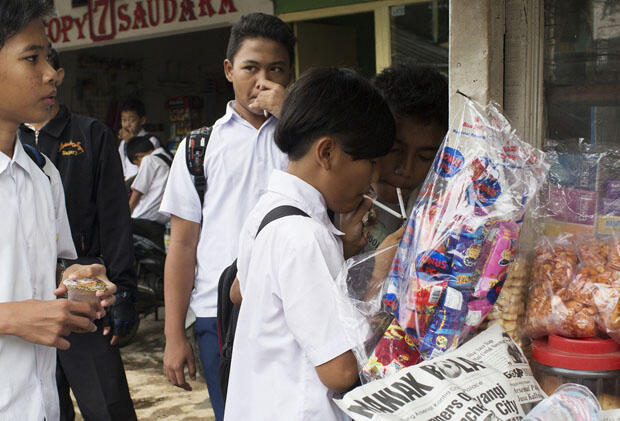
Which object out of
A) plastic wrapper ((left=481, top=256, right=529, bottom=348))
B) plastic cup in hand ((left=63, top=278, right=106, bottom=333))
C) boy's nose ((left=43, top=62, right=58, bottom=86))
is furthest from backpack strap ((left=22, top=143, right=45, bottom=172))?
plastic wrapper ((left=481, top=256, right=529, bottom=348))

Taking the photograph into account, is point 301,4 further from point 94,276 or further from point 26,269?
point 26,269

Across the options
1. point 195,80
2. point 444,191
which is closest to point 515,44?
point 444,191

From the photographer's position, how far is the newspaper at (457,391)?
1.01 metres

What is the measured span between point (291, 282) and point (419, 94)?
2.62 feet

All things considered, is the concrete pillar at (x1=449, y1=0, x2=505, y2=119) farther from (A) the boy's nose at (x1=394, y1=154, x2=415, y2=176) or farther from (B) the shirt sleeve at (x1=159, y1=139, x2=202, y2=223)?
(B) the shirt sleeve at (x1=159, y1=139, x2=202, y2=223)

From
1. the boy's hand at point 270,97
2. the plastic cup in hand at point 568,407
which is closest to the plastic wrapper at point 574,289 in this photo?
the plastic cup in hand at point 568,407

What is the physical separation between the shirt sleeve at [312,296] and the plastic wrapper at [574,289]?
0.40 m

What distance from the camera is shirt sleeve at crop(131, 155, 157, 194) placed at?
552cm

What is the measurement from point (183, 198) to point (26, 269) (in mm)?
650

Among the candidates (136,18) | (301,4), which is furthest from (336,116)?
(136,18)

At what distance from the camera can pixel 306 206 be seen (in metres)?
1.38

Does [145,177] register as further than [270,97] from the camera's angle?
Yes

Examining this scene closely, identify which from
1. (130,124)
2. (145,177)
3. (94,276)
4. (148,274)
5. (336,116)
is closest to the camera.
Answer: (336,116)

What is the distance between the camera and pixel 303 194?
4.53 feet
